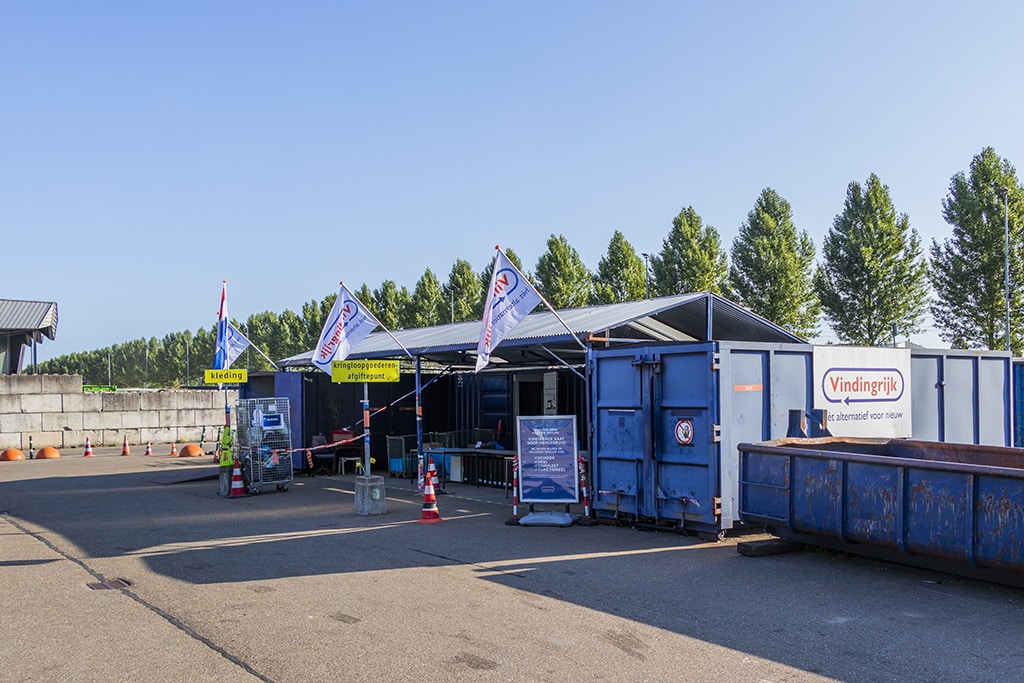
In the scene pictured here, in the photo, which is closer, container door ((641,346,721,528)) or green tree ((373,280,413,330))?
container door ((641,346,721,528))

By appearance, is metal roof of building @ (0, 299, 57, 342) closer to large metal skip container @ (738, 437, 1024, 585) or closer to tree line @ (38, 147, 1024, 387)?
tree line @ (38, 147, 1024, 387)

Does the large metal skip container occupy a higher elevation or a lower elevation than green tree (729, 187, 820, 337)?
lower

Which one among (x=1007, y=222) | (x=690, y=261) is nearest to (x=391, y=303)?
(x=690, y=261)

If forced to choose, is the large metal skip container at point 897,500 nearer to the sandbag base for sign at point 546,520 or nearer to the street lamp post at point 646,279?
the sandbag base for sign at point 546,520

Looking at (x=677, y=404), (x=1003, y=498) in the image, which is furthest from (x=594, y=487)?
(x=1003, y=498)

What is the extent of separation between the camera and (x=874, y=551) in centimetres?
986

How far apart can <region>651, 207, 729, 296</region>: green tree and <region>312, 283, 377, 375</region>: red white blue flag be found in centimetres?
3455

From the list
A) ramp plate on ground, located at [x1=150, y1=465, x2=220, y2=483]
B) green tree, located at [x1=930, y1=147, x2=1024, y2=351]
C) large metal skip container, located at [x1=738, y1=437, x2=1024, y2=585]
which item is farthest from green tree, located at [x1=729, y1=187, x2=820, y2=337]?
large metal skip container, located at [x1=738, y1=437, x2=1024, y2=585]

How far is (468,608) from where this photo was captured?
8453 mm

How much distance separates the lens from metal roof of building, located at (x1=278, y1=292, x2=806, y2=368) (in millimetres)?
16469

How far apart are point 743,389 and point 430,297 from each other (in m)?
54.0

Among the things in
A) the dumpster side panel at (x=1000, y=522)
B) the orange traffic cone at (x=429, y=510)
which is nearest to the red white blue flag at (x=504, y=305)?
the orange traffic cone at (x=429, y=510)

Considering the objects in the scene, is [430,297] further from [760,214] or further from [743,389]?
[743,389]

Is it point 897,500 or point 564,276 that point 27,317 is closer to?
point 564,276
